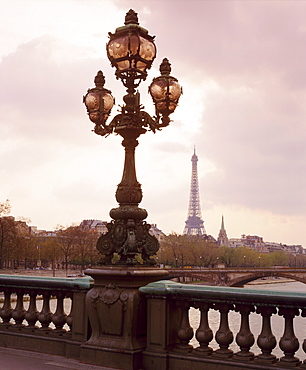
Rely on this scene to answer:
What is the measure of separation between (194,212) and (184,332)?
18465cm

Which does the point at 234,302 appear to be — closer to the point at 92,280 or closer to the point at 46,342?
the point at 92,280

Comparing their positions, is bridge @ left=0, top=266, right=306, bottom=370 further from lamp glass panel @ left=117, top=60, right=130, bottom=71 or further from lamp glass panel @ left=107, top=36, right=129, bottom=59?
lamp glass panel @ left=107, top=36, right=129, bottom=59

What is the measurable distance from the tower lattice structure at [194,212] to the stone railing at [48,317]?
17822 cm

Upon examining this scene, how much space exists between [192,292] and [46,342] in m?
2.11

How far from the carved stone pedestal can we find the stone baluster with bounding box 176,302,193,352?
0.41m

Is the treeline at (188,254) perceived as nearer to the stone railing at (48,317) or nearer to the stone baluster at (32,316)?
the stone railing at (48,317)

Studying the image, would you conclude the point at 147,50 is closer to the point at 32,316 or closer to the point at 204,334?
the point at 204,334

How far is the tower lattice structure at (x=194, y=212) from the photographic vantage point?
18575cm

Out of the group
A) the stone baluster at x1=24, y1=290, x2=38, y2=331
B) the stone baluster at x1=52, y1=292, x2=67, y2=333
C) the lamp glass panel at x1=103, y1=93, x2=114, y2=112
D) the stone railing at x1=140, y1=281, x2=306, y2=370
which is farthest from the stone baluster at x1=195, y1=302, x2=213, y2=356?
the lamp glass panel at x1=103, y1=93, x2=114, y2=112

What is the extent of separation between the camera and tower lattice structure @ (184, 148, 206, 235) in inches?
7313

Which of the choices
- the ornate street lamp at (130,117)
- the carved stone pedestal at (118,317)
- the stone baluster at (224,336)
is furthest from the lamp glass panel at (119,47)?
the stone baluster at (224,336)

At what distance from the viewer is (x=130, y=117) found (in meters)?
6.27

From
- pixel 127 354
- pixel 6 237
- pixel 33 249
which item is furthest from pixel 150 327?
pixel 33 249

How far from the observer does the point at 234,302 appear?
5.18m
